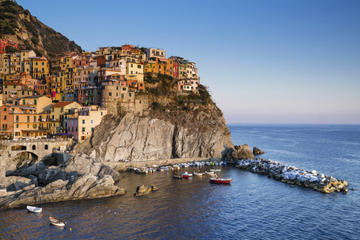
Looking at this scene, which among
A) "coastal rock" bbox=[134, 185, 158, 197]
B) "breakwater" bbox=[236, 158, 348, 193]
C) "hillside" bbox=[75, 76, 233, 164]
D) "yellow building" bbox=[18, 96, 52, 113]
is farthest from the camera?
"yellow building" bbox=[18, 96, 52, 113]

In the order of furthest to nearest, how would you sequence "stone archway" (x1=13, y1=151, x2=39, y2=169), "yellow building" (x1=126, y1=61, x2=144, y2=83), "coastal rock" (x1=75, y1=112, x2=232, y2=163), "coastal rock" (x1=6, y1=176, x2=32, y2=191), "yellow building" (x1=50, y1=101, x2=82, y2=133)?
"yellow building" (x1=126, y1=61, x2=144, y2=83), "yellow building" (x1=50, y1=101, x2=82, y2=133), "coastal rock" (x1=75, y1=112, x2=232, y2=163), "stone archway" (x1=13, y1=151, x2=39, y2=169), "coastal rock" (x1=6, y1=176, x2=32, y2=191)

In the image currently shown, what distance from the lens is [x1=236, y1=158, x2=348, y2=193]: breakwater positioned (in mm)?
54506

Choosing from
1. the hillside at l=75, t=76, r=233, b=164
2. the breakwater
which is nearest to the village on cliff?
the hillside at l=75, t=76, r=233, b=164

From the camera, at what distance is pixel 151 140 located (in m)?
79.1

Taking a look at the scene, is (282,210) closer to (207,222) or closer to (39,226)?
(207,222)

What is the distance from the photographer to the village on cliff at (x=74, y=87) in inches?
2872

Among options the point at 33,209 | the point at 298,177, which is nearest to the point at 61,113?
the point at 33,209

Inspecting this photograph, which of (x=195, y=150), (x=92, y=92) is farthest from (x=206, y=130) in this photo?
(x=92, y=92)

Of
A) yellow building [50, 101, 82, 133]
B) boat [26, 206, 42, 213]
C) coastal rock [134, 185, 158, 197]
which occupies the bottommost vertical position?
boat [26, 206, 42, 213]

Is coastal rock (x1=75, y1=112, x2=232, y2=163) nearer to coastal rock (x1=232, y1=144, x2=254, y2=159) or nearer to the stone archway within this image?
coastal rock (x1=232, y1=144, x2=254, y2=159)

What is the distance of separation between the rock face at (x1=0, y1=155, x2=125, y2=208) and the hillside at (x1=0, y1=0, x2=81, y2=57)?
7150 centimetres

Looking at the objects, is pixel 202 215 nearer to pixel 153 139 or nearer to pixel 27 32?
pixel 153 139

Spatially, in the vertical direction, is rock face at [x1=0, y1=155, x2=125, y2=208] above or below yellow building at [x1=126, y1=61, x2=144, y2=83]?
below

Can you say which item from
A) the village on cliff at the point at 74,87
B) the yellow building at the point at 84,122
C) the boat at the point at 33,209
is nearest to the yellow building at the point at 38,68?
the village on cliff at the point at 74,87
